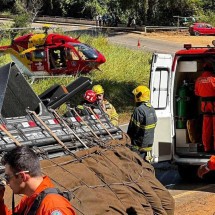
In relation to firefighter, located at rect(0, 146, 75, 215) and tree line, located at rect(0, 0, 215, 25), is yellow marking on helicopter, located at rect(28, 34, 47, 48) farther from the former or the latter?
tree line, located at rect(0, 0, 215, 25)

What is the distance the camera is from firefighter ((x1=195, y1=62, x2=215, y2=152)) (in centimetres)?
942

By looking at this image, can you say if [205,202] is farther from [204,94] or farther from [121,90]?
[121,90]

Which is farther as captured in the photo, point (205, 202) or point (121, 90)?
point (121, 90)

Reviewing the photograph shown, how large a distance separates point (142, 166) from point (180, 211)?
137cm

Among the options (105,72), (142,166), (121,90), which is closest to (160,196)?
(142,166)

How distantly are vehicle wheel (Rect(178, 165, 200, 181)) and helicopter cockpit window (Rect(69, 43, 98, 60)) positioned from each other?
1340cm

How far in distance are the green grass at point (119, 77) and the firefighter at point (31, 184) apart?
1499 centimetres

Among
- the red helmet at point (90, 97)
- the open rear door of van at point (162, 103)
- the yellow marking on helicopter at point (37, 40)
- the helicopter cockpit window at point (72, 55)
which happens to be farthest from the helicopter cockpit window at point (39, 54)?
the open rear door of van at point (162, 103)

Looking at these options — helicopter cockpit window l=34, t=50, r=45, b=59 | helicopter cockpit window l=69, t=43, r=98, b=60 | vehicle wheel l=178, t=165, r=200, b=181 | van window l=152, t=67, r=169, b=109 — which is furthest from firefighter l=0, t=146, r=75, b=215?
helicopter cockpit window l=34, t=50, r=45, b=59

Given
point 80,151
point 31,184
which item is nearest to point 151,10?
point 80,151

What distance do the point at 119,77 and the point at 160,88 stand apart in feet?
41.9

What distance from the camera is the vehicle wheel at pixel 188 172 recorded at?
10.1m

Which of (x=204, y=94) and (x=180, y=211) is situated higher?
(x=204, y=94)

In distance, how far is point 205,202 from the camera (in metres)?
8.63
